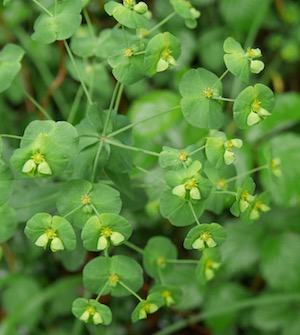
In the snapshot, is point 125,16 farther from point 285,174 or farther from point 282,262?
point 282,262

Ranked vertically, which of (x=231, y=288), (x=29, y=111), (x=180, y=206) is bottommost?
(x=231, y=288)

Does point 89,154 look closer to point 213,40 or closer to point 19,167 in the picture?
point 19,167

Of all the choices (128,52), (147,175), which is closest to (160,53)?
(128,52)

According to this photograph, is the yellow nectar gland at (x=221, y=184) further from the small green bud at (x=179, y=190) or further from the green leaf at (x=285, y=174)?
the green leaf at (x=285, y=174)

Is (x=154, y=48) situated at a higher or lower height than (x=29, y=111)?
higher

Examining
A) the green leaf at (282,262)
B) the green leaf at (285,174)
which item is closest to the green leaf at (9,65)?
the green leaf at (285,174)

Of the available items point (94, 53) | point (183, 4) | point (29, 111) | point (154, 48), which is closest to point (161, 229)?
point (29, 111)

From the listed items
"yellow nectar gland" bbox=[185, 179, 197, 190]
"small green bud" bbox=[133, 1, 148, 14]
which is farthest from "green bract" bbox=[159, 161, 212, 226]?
"small green bud" bbox=[133, 1, 148, 14]

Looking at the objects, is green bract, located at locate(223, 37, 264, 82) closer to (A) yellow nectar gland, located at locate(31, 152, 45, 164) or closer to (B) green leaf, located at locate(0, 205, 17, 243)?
(A) yellow nectar gland, located at locate(31, 152, 45, 164)
